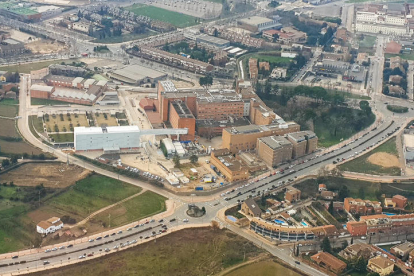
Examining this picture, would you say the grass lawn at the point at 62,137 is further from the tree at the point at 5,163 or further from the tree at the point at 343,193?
the tree at the point at 343,193

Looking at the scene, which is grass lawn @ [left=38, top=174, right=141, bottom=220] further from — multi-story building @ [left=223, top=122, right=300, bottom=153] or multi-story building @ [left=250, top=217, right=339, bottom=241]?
multi-story building @ [left=250, top=217, right=339, bottom=241]

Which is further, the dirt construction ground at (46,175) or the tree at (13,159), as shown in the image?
the tree at (13,159)

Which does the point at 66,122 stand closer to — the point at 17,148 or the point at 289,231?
the point at 17,148

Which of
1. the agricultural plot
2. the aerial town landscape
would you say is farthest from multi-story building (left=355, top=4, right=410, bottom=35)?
the agricultural plot

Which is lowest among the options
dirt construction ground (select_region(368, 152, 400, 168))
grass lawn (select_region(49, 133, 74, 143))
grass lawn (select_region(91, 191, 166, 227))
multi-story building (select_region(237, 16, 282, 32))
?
grass lawn (select_region(91, 191, 166, 227))

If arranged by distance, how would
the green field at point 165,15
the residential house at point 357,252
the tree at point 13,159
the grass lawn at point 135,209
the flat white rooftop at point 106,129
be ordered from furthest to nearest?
1. the green field at point 165,15
2. the flat white rooftop at point 106,129
3. the tree at point 13,159
4. the grass lawn at point 135,209
5. the residential house at point 357,252

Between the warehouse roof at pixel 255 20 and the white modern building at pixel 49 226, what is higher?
the warehouse roof at pixel 255 20

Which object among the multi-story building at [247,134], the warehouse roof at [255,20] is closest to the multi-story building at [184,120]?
the multi-story building at [247,134]
